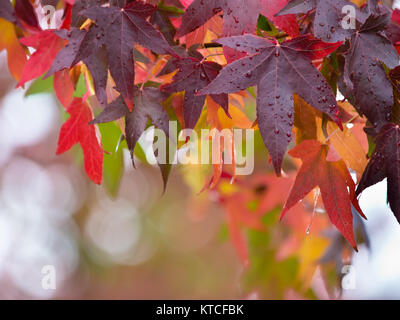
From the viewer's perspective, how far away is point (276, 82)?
421mm

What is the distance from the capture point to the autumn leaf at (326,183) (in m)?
0.48

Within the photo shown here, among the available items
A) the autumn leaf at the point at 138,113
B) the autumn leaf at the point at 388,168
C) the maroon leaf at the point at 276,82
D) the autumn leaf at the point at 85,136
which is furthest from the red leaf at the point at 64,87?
the autumn leaf at the point at 388,168

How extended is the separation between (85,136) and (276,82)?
1.05ft

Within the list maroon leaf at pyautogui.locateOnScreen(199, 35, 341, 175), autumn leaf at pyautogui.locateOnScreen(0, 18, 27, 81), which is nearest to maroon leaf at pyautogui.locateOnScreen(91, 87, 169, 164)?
maroon leaf at pyautogui.locateOnScreen(199, 35, 341, 175)

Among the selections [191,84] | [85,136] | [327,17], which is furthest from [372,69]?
[85,136]

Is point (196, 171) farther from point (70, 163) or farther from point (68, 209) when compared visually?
point (68, 209)

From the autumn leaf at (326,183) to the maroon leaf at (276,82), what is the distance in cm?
10

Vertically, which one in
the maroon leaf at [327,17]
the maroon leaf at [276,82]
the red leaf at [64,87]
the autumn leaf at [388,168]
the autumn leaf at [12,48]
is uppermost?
the autumn leaf at [12,48]

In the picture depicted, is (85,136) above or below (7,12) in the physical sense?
below

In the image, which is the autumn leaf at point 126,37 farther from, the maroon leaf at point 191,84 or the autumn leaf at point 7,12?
the autumn leaf at point 7,12

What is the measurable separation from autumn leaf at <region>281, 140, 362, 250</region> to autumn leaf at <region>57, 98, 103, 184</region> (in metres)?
0.27

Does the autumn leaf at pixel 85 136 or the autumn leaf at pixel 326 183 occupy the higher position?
the autumn leaf at pixel 85 136

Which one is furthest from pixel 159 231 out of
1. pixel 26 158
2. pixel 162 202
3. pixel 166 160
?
pixel 166 160

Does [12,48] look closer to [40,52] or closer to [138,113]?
[40,52]
